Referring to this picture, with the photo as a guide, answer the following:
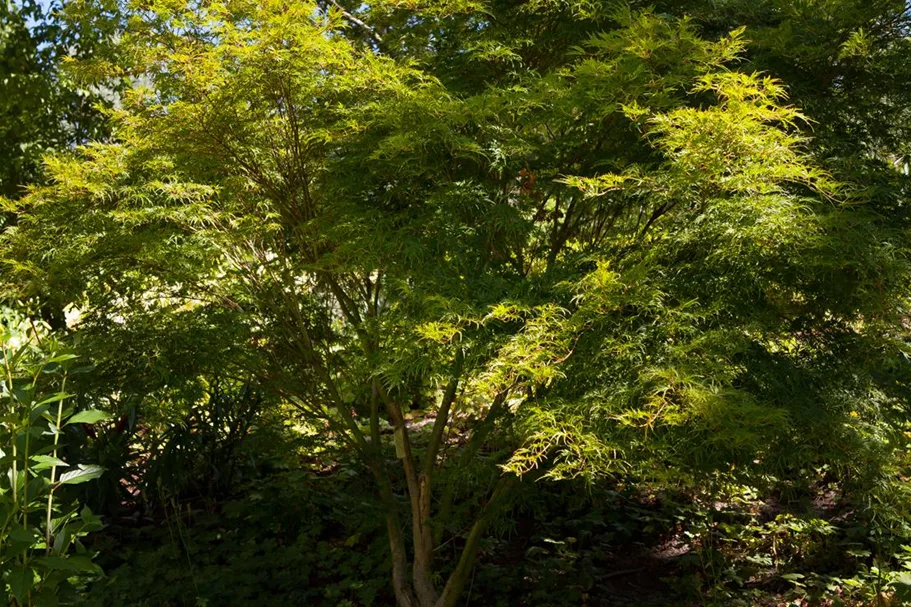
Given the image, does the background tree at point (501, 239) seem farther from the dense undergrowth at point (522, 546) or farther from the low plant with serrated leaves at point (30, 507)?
the low plant with serrated leaves at point (30, 507)

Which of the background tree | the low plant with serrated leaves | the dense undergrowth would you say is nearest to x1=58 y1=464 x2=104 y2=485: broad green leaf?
the low plant with serrated leaves

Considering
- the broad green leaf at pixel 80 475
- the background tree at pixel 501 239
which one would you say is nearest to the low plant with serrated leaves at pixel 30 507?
the broad green leaf at pixel 80 475

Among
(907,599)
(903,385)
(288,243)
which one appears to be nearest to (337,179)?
(288,243)

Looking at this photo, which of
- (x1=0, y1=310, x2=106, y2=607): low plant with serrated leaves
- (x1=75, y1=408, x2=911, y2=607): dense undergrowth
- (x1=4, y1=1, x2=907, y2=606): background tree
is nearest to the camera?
(x1=0, y1=310, x2=106, y2=607): low plant with serrated leaves

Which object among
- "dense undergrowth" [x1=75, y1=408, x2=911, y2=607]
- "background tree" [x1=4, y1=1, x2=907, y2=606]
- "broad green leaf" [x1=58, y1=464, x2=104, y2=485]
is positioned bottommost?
"dense undergrowth" [x1=75, y1=408, x2=911, y2=607]

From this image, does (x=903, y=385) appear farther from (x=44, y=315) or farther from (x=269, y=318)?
(x=44, y=315)

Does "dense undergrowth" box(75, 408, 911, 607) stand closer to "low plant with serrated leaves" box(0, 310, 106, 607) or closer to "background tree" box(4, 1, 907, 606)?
"background tree" box(4, 1, 907, 606)

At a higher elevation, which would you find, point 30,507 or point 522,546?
point 30,507

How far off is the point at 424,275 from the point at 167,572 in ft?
7.23

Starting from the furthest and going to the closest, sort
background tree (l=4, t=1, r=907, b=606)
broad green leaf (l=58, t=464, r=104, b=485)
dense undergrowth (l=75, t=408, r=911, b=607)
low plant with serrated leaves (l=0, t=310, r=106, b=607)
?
1. dense undergrowth (l=75, t=408, r=911, b=607)
2. background tree (l=4, t=1, r=907, b=606)
3. broad green leaf (l=58, t=464, r=104, b=485)
4. low plant with serrated leaves (l=0, t=310, r=106, b=607)

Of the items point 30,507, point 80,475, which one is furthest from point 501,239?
point 30,507

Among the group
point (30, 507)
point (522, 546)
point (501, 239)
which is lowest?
point (522, 546)

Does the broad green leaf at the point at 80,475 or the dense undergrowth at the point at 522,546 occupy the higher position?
the broad green leaf at the point at 80,475

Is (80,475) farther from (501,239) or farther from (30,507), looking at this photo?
(501,239)
